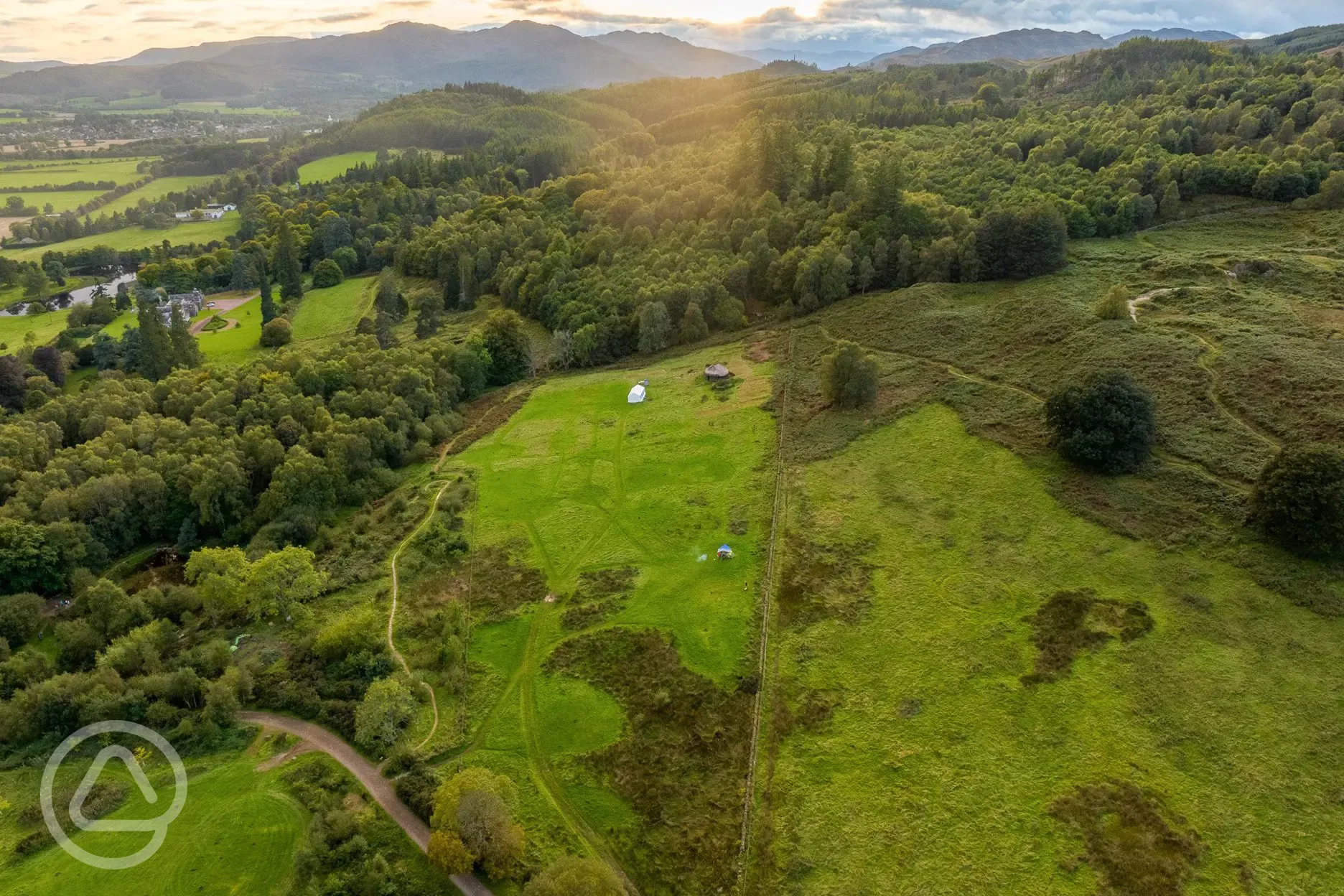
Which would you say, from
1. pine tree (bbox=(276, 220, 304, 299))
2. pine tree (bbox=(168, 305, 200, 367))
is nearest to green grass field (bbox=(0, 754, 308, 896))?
pine tree (bbox=(168, 305, 200, 367))

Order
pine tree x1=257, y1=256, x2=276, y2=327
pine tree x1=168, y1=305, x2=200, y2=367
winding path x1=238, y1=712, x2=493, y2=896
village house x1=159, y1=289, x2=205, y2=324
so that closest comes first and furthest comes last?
1. winding path x1=238, y1=712, x2=493, y2=896
2. pine tree x1=168, y1=305, x2=200, y2=367
3. pine tree x1=257, y1=256, x2=276, y2=327
4. village house x1=159, y1=289, x2=205, y2=324

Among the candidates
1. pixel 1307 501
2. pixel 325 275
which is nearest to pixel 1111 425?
pixel 1307 501

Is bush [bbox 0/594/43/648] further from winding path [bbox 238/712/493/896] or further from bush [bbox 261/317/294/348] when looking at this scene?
bush [bbox 261/317/294/348]

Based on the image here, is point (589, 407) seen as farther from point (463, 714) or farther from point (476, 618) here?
point (463, 714)

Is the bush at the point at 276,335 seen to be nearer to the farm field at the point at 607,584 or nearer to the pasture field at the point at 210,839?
the farm field at the point at 607,584

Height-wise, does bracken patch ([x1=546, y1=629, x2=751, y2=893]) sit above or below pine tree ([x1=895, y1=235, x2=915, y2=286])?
below

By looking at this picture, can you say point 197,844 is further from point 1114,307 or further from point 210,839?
point 1114,307
